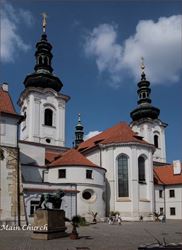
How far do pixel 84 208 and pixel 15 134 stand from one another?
11171mm

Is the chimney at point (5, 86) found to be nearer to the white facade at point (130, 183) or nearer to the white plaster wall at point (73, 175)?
the white plaster wall at point (73, 175)

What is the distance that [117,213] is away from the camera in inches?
1502

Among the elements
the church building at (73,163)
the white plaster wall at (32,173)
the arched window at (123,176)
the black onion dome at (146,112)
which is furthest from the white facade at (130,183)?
the black onion dome at (146,112)

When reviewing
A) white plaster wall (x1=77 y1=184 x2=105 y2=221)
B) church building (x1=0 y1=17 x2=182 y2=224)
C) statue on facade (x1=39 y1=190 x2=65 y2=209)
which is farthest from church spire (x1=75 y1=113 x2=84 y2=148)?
statue on facade (x1=39 y1=190 x2=65 y2=209)

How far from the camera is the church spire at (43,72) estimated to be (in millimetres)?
50031

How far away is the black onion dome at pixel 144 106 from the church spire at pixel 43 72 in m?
16.1

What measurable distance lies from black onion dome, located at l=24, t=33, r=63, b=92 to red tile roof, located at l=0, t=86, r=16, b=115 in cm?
1734

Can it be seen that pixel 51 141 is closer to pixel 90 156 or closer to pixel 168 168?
pixel 90 156

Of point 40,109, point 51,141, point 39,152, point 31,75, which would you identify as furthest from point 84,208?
point 31,75

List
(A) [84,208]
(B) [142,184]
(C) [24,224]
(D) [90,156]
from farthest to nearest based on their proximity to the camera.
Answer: (D) [90,156], (B) [142,184], (A) [84,208], (C) [24,224]

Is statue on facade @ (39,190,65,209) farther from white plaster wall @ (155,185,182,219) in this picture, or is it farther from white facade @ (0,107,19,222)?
white plaster wall @ (155,185,182,219)

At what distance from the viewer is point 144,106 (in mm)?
60656

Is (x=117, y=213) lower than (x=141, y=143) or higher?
lower

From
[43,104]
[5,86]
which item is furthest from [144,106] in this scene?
[5,86]
